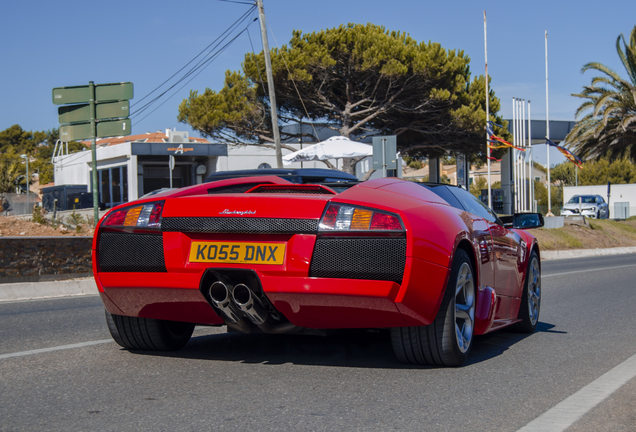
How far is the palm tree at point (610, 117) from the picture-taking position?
97.9ft

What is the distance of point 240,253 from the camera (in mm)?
3748

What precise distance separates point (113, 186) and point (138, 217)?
3524 cm

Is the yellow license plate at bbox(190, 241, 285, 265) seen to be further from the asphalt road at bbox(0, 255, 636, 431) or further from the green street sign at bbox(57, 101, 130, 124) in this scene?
the green street sign at bbox(57, 101, 130, 124)

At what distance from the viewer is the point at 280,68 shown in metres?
28.9

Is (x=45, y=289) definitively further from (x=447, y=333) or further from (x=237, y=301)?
(x=447, y=333)

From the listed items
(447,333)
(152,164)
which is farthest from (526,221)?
(152,164)

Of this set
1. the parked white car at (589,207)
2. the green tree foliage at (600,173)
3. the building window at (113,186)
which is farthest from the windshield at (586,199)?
the green tree foliage at (600,173)

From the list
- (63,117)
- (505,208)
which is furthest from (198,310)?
(505,208)

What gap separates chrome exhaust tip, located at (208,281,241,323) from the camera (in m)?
3.82

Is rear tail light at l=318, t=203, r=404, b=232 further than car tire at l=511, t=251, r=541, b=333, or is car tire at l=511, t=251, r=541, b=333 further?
car tire at l=511, t=251, r=541, b=333

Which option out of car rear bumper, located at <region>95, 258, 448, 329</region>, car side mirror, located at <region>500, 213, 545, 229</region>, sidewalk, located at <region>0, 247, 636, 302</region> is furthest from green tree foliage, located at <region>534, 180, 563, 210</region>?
car rear bumper, located at <region>95, 258, 448, 329</region>

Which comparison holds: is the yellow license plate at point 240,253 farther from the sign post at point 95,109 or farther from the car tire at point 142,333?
the sign post at point 95,109

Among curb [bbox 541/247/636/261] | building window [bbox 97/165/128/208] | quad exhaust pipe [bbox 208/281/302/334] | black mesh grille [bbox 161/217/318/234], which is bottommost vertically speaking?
curb [bbox 541/247/636/261]

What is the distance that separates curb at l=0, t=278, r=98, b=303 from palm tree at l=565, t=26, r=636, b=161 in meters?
26.0
